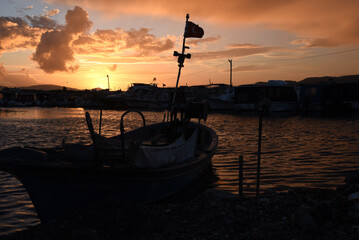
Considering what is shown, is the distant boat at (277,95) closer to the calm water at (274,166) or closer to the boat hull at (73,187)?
the calm water at (274,166)

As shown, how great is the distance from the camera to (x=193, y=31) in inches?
414

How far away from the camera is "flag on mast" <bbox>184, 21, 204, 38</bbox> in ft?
34.3

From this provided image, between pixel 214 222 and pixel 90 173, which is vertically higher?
pixel 90 173

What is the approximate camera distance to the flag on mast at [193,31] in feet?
34.3

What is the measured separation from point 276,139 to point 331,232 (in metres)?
15.5

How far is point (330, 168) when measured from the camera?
37.6 feet

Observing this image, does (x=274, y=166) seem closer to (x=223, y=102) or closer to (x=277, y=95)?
(x=277, y=95)

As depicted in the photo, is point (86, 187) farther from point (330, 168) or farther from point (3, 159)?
point (330, 168)

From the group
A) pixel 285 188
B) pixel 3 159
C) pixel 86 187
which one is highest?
pixel 3 159

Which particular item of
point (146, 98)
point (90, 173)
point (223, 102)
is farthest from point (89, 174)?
point (146, 98)

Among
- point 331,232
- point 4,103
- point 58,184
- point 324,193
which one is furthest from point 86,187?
point 4,103

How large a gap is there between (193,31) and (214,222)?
7100mm

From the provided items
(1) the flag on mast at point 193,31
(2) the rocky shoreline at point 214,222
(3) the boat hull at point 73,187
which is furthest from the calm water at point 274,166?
(1) the flag on mast at point 193,31

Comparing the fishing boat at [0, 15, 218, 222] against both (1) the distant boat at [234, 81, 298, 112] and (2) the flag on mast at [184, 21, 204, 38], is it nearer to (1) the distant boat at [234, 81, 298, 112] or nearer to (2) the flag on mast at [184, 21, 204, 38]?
(2) the flag on mast at [184, 21, 204, 38]
